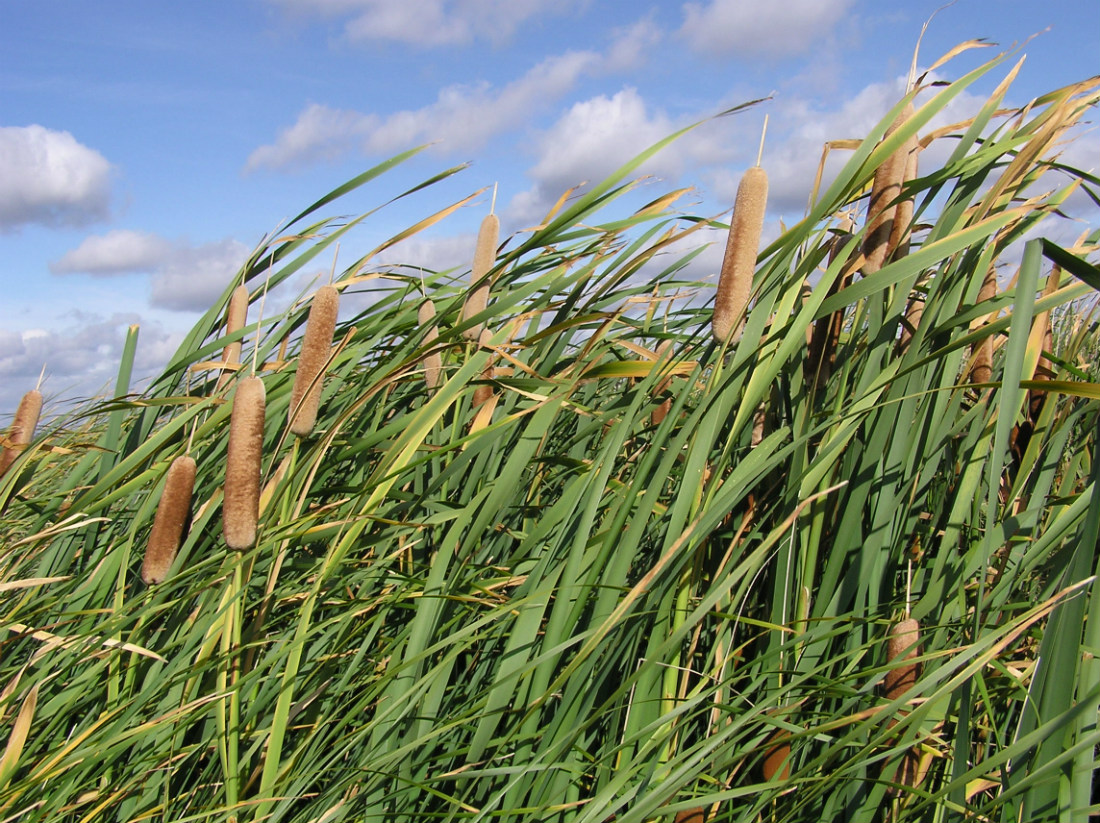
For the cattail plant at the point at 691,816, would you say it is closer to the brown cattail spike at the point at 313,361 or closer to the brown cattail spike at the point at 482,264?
the brown cattail spike at the point at 313,361

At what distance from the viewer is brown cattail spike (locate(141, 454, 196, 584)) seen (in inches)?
64.9

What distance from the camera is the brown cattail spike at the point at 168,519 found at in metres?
1.65

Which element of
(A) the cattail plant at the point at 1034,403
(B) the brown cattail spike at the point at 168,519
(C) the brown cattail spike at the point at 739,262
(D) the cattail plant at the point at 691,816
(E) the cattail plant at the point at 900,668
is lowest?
(D) the cattail plant at the point at 691,816

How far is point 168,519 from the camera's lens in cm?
165

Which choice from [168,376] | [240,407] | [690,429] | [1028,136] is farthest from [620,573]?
[168,376]

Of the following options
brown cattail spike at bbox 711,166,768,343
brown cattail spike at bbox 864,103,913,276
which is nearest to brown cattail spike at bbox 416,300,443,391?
brown cattail spike at bbox 711,166,768,343

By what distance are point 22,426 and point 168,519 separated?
1.12 metres

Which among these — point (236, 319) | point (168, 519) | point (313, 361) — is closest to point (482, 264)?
point (313, 361)

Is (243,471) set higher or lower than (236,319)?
lower

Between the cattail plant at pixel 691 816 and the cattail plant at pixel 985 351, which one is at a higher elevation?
the cattail plant at pixel 985 351

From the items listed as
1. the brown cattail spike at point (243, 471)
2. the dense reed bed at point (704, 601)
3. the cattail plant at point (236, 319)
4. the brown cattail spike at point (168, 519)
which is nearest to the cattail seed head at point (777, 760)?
the dense reed bed at point (704, 601)

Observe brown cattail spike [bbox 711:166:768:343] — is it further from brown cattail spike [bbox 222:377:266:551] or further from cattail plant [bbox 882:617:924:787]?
brown cattail spike [bbox 222:377:266:551]

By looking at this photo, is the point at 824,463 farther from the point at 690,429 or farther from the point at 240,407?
the point at 240,407

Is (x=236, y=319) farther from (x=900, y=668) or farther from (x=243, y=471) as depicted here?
(x=900, y=668)
